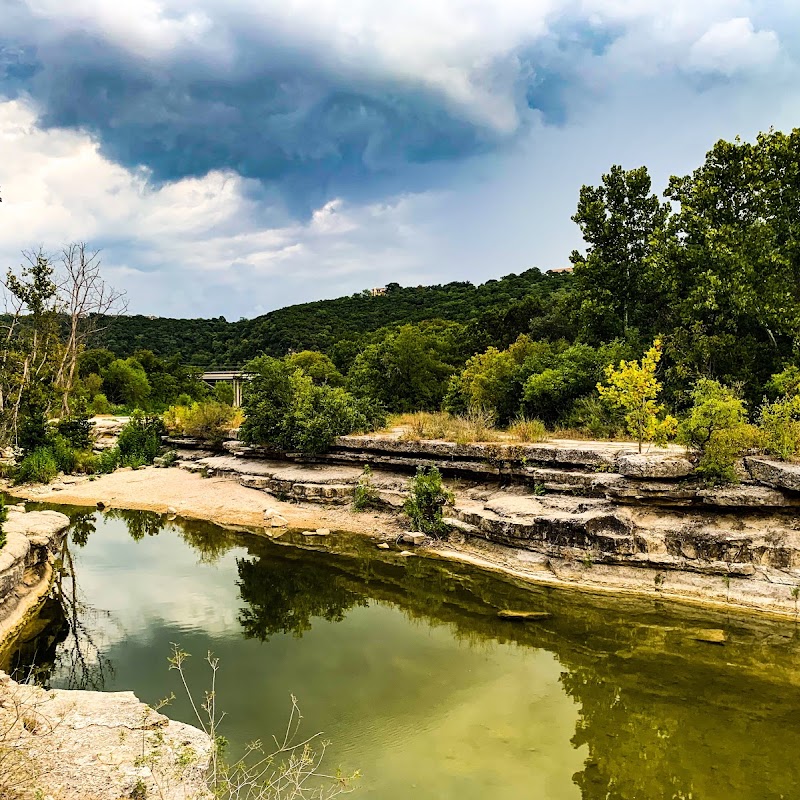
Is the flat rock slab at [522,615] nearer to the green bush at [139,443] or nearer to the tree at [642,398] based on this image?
the tree at [642,398]

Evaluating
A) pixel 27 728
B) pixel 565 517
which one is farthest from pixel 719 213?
pixel 27 728

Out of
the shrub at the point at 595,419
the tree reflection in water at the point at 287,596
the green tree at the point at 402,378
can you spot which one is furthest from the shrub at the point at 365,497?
the green tree at the point at 402,378

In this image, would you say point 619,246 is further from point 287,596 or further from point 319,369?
point 319,369

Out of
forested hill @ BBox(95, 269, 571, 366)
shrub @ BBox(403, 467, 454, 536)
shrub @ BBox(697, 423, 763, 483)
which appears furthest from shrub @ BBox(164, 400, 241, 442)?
forested hill @ BBox(95, 269, 571, 366)

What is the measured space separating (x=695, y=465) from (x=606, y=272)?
10584 millimetres

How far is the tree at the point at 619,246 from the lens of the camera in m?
20.3

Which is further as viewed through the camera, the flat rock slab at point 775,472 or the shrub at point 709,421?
the shrub at point 709,421

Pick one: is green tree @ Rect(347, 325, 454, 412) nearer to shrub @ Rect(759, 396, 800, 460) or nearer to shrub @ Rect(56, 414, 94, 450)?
shrub @ Rect(56, 414, 94, 450)

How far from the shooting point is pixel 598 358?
18.2 meters

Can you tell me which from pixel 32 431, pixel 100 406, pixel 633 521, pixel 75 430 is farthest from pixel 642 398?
pixel 100 406

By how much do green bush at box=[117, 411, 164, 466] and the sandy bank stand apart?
172cm

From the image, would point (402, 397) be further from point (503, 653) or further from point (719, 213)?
point (503, 653)

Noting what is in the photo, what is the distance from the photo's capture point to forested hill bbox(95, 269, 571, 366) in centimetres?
5125

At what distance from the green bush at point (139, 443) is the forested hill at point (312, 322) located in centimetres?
A: 2314
